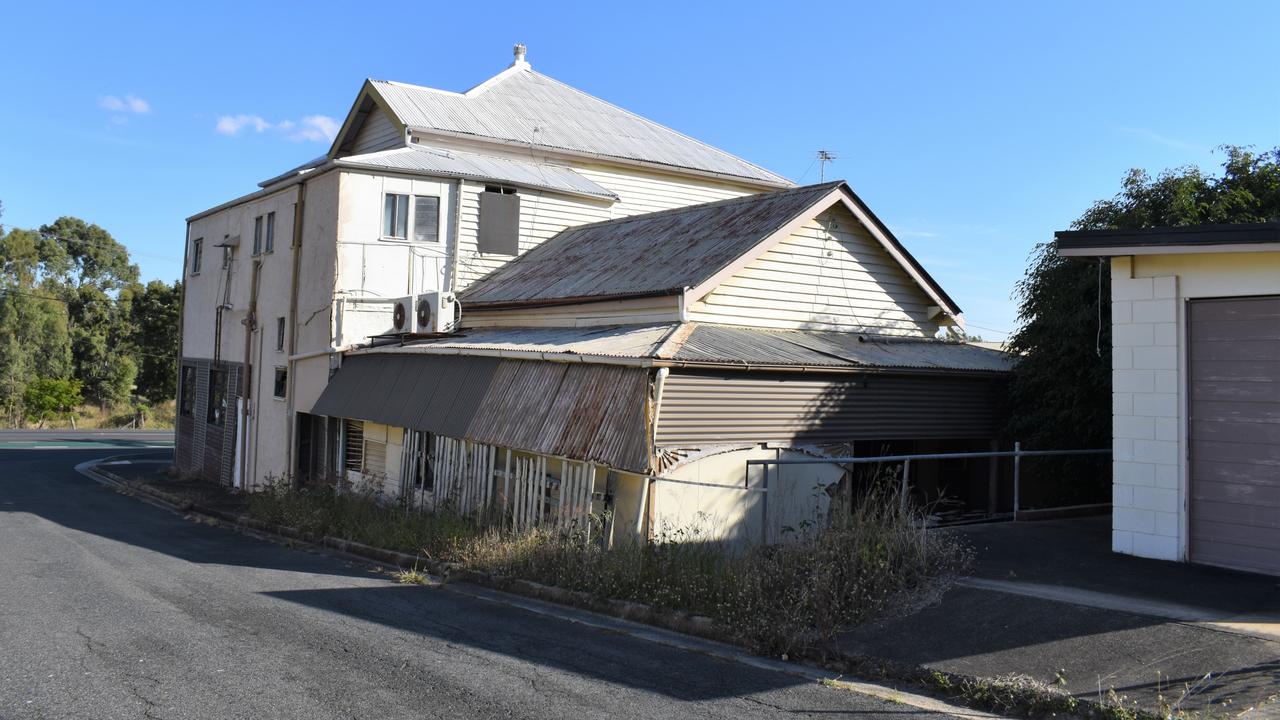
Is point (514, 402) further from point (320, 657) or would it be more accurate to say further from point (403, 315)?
point (320, 657)

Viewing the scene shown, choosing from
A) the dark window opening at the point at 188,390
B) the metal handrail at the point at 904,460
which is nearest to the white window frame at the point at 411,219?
the metal handrail at the point at 904,460

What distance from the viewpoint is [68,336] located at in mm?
51656

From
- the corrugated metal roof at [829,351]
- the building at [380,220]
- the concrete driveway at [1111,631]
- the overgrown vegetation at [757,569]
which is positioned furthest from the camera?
the building at [380,220]

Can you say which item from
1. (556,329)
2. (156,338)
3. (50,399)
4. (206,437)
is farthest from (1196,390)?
(156,338)

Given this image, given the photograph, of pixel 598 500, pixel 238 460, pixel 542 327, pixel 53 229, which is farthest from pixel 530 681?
pixel 53 229

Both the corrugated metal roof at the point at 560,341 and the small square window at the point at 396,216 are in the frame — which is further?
the small square window at the point at 396,216

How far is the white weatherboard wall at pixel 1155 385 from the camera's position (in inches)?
401

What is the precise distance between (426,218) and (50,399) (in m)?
36.1

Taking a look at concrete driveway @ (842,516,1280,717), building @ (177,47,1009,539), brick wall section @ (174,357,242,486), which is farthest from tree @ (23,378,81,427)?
concrete driveway @ (842,516,1280,717)

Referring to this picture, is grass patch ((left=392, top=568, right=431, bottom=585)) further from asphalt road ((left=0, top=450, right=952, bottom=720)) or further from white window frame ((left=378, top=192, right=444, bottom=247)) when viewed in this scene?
white window frame ((left=378, top=192, right=444, bottom=247))

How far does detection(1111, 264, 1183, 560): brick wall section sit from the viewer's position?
33.8 ft

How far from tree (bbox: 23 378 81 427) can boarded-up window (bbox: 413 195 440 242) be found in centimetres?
3591

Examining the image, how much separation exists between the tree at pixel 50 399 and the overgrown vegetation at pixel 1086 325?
152 feet

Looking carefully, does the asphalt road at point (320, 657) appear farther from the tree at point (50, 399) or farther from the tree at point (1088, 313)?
the tree at point (50, 399)
